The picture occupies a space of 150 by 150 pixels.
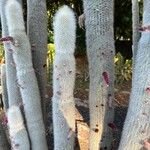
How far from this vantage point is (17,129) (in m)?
2.71

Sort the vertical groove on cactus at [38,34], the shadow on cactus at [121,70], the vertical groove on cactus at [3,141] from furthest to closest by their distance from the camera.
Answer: the shadow on cactus at [121,70], the vertical groove on cactus at [3,141], the vertical groove on cactus at [38,34]

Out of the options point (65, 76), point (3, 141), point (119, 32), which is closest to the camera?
point (65, 76)

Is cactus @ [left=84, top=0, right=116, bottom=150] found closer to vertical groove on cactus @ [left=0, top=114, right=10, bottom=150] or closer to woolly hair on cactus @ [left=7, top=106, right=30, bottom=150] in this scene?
woolly hair on cactus @ [left=7, top=106, right=30, bottom=150]

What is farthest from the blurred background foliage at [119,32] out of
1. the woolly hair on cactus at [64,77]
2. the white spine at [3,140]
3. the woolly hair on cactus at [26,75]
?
the woolly hair on cactus at [64,77]

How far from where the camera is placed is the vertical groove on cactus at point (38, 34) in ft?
9.46

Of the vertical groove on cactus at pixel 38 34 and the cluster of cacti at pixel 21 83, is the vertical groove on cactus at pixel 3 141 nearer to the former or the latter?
the cluster of cacti at pixel 21 83

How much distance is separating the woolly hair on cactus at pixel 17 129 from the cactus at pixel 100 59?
17.2 inches

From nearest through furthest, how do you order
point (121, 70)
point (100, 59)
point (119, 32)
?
1. point (100, 59)
2. point (121, 70)
3. point (119, 32)

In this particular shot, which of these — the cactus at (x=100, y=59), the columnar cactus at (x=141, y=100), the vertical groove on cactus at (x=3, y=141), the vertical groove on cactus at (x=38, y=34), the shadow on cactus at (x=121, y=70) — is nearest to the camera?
the columnar cactus at (x=141, y=100)

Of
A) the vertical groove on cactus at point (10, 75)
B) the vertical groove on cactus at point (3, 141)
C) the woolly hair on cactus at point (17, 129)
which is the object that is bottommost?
the vertical groove on cactus at point (3, 141)

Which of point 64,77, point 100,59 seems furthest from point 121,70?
point 64,77

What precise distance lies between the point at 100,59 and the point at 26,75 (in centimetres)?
47

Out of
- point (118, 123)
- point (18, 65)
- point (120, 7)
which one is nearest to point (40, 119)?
point (18, 65)

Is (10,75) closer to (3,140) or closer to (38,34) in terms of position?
(38,34)
